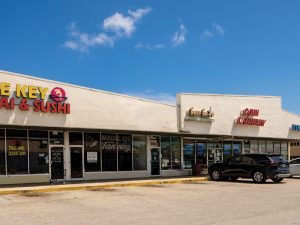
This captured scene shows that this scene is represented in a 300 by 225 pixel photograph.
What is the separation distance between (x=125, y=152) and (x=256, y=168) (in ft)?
25.7

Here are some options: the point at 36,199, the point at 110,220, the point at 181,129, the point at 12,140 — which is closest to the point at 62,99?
the point at 12,140

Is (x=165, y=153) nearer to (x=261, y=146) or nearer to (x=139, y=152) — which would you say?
(x=139, y=152)

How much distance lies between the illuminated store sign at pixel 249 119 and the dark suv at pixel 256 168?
5.66 m

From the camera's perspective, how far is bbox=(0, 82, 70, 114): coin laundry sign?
18.2m

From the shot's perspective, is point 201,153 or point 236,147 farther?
point 236,147

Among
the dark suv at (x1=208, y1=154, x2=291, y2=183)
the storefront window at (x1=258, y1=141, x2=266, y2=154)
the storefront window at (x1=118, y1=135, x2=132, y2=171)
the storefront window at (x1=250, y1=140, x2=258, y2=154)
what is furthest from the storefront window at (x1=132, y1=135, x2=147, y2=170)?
the storefront window at (x1=258, y1=141, x2=266, y2=154)

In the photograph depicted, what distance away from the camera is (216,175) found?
82.8 ft

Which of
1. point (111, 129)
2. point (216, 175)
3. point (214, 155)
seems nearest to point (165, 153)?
point (216, 175)

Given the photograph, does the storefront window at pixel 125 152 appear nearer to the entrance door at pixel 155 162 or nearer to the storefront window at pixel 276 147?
the entrance door at pixel 155 162

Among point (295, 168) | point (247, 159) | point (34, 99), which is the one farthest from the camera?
point (295, 168)

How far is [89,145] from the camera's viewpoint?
24266 mm

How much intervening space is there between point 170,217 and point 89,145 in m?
13.9

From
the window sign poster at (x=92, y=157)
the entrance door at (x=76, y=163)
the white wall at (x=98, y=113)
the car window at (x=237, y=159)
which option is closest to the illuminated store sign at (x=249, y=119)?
the car window at (x=237, y=159)

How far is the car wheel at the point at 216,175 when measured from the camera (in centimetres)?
2507
